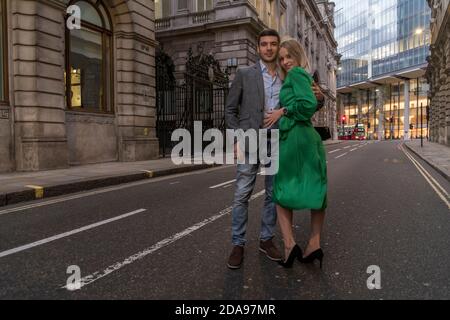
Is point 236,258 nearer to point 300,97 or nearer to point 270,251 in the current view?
point 270,251

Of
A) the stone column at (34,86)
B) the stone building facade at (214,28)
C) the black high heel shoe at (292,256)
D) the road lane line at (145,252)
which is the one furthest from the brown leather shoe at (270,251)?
the stone building facade at (214,28)

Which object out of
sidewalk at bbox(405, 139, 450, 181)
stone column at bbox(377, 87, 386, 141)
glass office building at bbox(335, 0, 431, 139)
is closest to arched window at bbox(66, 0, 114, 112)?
sidewalk at bbox(405, 139, 450, 181)

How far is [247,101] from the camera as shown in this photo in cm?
361

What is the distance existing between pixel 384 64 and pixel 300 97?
8579 cm

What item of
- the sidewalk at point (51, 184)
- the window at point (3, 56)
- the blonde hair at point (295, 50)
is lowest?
the sidewalk at point (51, 184)

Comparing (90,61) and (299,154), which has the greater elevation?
(90,61)

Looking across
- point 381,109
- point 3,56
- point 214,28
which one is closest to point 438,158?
point 3,56

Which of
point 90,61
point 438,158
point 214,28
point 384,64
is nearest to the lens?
point 90,61

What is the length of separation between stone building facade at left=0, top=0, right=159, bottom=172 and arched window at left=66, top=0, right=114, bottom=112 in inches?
1.4

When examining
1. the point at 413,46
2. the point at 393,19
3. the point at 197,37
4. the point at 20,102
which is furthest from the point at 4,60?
the point at 393,19

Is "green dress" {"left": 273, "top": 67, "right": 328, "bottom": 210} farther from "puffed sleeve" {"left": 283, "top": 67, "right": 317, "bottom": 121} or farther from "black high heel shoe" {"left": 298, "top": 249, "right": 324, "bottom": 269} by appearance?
"black high heel shoe" {"left": 298, "top": 249, "right": 324, "bottom": 269}

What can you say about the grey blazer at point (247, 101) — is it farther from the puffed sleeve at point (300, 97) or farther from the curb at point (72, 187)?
the curb at point (72, 187)

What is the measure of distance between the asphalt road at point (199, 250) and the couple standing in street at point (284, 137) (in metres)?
0.30

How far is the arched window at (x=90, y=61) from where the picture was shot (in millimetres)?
13539
